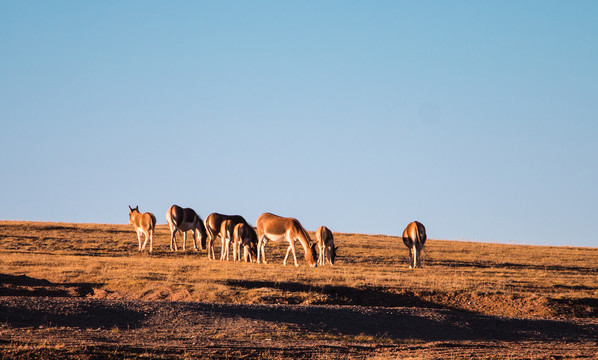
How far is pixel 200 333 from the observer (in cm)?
1648

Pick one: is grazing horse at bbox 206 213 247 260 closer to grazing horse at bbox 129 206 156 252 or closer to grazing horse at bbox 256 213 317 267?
grazing horse at bbox 256 213 317 267

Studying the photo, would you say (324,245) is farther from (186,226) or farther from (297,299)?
(297,299)

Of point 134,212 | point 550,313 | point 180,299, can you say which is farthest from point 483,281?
point 134,212

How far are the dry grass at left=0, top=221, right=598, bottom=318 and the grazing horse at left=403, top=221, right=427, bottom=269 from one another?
0.59 meters

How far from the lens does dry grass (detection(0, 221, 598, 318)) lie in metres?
23.3

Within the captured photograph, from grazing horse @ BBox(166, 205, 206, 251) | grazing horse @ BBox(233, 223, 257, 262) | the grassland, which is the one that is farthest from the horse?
grazing horse @ BBox(166, 205, 206, 251)

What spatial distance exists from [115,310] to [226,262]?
540 inches

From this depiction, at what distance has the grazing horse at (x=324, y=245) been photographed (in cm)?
→ 3241

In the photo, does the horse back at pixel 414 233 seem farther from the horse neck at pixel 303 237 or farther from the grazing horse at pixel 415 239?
the horse neck at pixel 303 237

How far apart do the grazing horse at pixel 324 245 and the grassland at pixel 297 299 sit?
21.0 inches

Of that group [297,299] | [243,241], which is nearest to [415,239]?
[243,241]

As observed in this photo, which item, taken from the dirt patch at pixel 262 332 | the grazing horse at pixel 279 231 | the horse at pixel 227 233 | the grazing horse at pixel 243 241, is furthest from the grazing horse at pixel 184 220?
the dirt patch at pixel 262 332

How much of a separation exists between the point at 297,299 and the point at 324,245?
33.2ft

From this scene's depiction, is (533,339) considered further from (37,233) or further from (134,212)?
(37,233)
